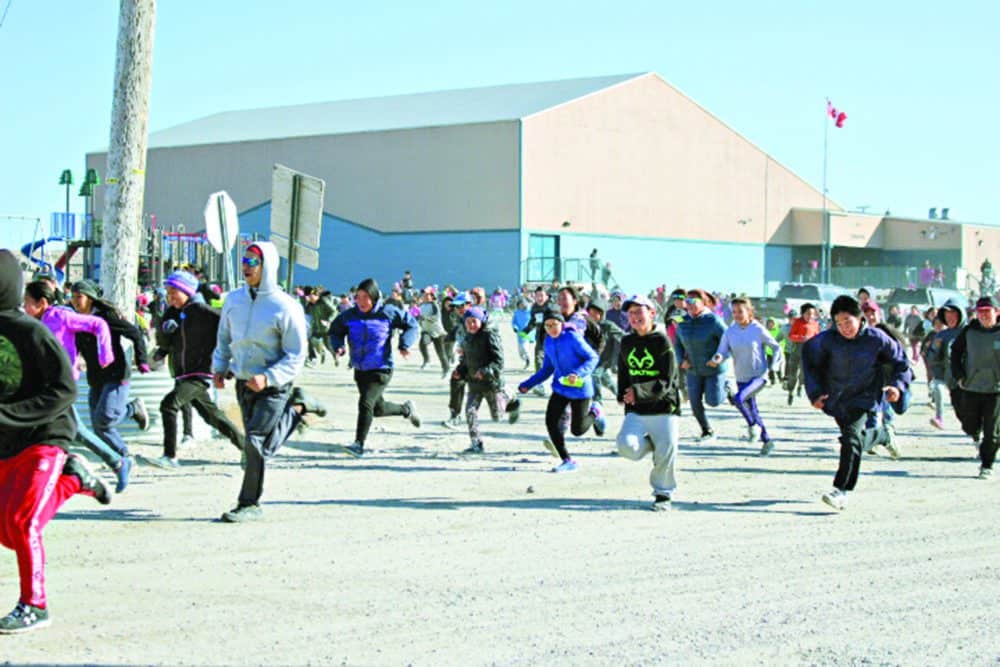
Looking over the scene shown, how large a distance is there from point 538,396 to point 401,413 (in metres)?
7.32

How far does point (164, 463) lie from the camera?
463 inches

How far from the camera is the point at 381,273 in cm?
5509

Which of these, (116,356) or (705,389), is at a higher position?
(116,356)

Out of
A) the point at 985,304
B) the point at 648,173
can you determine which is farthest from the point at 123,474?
the point at 648,173

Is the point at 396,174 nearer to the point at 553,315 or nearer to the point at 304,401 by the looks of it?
the point at 553,315

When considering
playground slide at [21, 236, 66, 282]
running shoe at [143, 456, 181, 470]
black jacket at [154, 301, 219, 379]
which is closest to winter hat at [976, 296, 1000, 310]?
black jacket at [154, 301, 219, 379]

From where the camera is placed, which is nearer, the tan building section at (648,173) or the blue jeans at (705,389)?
the blue jeans at (705,389)

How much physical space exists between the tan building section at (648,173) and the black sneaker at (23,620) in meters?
45.3

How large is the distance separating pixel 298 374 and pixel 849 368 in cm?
446

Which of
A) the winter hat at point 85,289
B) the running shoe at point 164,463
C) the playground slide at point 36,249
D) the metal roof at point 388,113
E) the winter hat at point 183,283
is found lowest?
the running shoe at point 164,463

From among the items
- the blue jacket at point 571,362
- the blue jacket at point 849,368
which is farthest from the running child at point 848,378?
the blue jacket at point 571,362

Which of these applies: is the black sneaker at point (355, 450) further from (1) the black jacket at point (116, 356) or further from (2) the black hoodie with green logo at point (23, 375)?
(2) the black hoodie with green logo at point (23, 375)

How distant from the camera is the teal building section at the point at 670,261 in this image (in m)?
53.2

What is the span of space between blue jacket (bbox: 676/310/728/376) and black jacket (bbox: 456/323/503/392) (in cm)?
219
